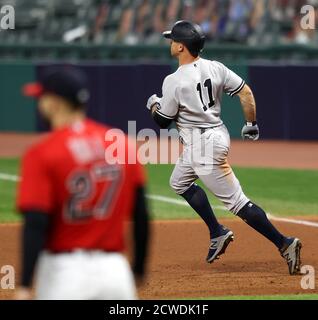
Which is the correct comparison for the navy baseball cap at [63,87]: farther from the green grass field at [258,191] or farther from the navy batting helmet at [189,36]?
the green grass field at [258,191]

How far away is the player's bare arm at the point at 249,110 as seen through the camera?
8758 mm

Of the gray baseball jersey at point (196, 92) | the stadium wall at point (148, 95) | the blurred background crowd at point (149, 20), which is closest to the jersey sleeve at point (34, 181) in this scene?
the gray baseball jersey at point (196, 92)

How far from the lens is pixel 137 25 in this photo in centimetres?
2270

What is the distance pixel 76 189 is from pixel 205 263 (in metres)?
4.81

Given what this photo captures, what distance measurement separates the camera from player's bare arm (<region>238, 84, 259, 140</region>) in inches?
345

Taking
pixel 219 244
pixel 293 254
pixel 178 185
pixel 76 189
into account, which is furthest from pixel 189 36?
pixel 76 189

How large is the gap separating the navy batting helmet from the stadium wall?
35.6ft

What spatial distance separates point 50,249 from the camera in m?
4.52

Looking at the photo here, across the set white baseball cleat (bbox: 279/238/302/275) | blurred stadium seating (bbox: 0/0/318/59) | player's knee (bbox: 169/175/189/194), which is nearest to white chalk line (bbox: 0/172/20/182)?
blurred stadium seating (bbox: 0/0/318/59)

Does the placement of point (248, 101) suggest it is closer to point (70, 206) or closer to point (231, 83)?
point (231, 83)

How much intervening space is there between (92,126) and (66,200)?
1.20ft

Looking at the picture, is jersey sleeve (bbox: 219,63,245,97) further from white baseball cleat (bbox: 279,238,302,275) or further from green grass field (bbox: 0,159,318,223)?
green grass field (bbox: 0,159,318,223)

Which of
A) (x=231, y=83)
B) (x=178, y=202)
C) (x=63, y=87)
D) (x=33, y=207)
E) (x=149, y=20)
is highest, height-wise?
(x=149, y=20)
